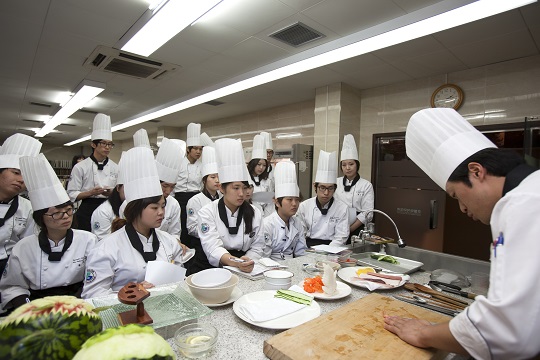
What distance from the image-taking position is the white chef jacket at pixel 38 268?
170 cm

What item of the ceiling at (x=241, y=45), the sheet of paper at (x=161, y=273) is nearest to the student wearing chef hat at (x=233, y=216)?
the sheet of paper at (x=161, y=273)

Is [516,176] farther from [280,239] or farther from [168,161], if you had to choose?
[168,161]

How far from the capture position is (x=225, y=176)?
230 centimetres

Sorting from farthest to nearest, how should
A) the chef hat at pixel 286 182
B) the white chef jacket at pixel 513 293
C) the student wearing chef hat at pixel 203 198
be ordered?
the student wearing chef hat at pixel 203 198, the chef hat at pixel 286 182, the white chef jacket at pixel 513 293

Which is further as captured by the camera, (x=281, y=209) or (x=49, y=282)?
(x=281, y=209)

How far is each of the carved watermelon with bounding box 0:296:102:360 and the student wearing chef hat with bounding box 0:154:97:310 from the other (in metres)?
1.45

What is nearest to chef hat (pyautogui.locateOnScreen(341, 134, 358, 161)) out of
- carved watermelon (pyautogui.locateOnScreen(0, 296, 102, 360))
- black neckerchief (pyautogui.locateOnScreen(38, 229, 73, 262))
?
black neckerchief (pyautogui.locateOnScreen(38, 229, 73, 262))

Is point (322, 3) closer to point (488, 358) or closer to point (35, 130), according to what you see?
point (488, 358)

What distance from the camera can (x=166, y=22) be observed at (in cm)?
285

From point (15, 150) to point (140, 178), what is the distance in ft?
5.28

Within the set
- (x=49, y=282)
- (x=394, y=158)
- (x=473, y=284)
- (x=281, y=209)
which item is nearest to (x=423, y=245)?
(x=394, y=158)

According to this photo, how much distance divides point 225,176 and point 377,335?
1.58 metres

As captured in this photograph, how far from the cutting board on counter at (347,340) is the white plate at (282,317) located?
0.06 m

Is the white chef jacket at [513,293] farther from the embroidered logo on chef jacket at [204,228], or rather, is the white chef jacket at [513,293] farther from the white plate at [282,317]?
the embroidered logo on chef jacket at [204,228]
